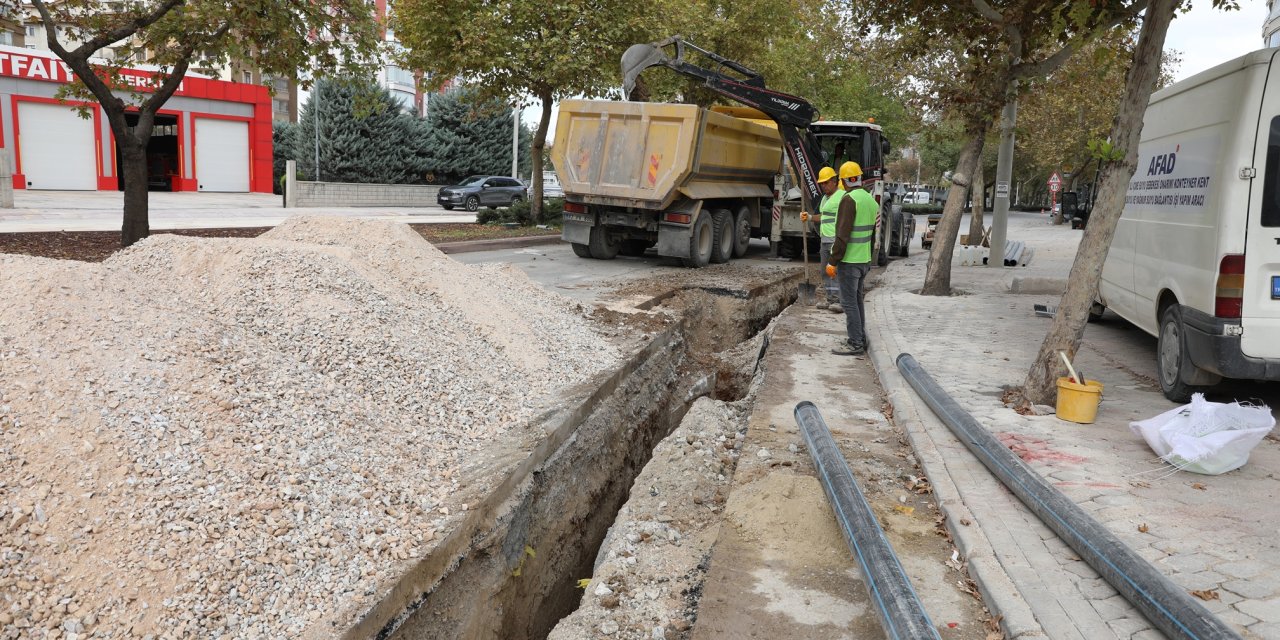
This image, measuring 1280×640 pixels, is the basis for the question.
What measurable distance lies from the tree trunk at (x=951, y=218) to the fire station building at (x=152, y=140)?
26.5 metres

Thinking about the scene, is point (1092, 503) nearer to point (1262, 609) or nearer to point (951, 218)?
point (1262, 609)

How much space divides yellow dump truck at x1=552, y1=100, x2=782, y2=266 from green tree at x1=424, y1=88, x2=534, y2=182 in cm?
2498

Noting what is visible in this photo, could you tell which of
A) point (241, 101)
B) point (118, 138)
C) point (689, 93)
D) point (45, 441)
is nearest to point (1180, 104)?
point (45, 441)

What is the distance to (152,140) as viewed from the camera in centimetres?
3425

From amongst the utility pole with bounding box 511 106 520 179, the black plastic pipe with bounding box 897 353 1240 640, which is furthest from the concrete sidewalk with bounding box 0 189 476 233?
the black plastic pipe with bounding box 897 353 1240 640

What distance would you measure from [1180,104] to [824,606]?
17.1ft

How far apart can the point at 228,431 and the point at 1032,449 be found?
4.38m

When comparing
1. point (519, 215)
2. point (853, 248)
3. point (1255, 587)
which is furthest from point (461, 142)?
point (1255, 587)

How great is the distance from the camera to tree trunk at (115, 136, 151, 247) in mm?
11453

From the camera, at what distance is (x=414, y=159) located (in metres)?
38.1

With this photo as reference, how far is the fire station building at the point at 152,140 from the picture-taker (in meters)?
28.6

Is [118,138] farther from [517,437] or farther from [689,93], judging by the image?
[689,93]

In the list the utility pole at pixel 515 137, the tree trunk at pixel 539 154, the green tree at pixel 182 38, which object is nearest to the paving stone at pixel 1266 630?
the green tree at pixel 182 38

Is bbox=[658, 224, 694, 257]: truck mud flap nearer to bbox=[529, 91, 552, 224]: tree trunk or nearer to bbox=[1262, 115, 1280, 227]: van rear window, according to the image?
bbox=[529, 91, 552, 224]: tree trunk
